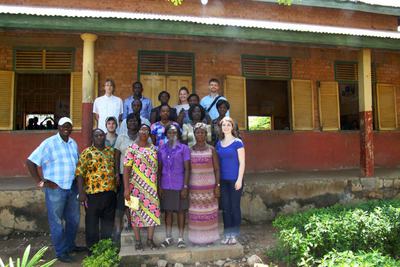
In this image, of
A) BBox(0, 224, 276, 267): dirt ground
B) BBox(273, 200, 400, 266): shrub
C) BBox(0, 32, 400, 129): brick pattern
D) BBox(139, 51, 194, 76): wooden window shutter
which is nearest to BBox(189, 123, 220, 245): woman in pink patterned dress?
BBox(0, 224, 276, 267): dirt ground

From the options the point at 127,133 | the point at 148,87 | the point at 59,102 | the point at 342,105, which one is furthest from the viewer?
the point at 342,105

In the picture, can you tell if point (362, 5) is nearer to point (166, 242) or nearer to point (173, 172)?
point (173, 172)

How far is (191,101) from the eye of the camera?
5020 mm

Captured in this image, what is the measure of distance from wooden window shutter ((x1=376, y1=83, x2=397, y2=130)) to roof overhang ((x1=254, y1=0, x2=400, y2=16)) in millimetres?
2228

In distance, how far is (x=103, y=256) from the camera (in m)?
3.93

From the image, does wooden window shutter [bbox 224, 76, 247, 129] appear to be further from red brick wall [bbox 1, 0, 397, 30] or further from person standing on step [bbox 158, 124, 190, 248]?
person standing on step [bbox 158, 124, 190, 248]

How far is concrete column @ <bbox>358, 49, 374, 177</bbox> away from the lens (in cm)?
665

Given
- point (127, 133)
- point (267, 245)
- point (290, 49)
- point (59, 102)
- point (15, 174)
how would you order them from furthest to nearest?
1. point (59, 102)
2. point (290, 49)
3. point (15, 174)
4. point (267, 245)
5. point (127, 133)

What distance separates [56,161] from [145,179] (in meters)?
1.13

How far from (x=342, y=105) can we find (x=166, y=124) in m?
6.99

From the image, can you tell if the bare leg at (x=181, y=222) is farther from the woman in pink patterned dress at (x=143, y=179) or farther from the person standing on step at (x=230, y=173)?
the person standing on step at (x=230, y=173)

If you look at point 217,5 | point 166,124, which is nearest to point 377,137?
point 217,5

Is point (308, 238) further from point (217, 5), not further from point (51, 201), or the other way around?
point (217, 5)

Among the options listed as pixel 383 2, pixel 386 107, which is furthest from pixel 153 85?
pixel 383 2
